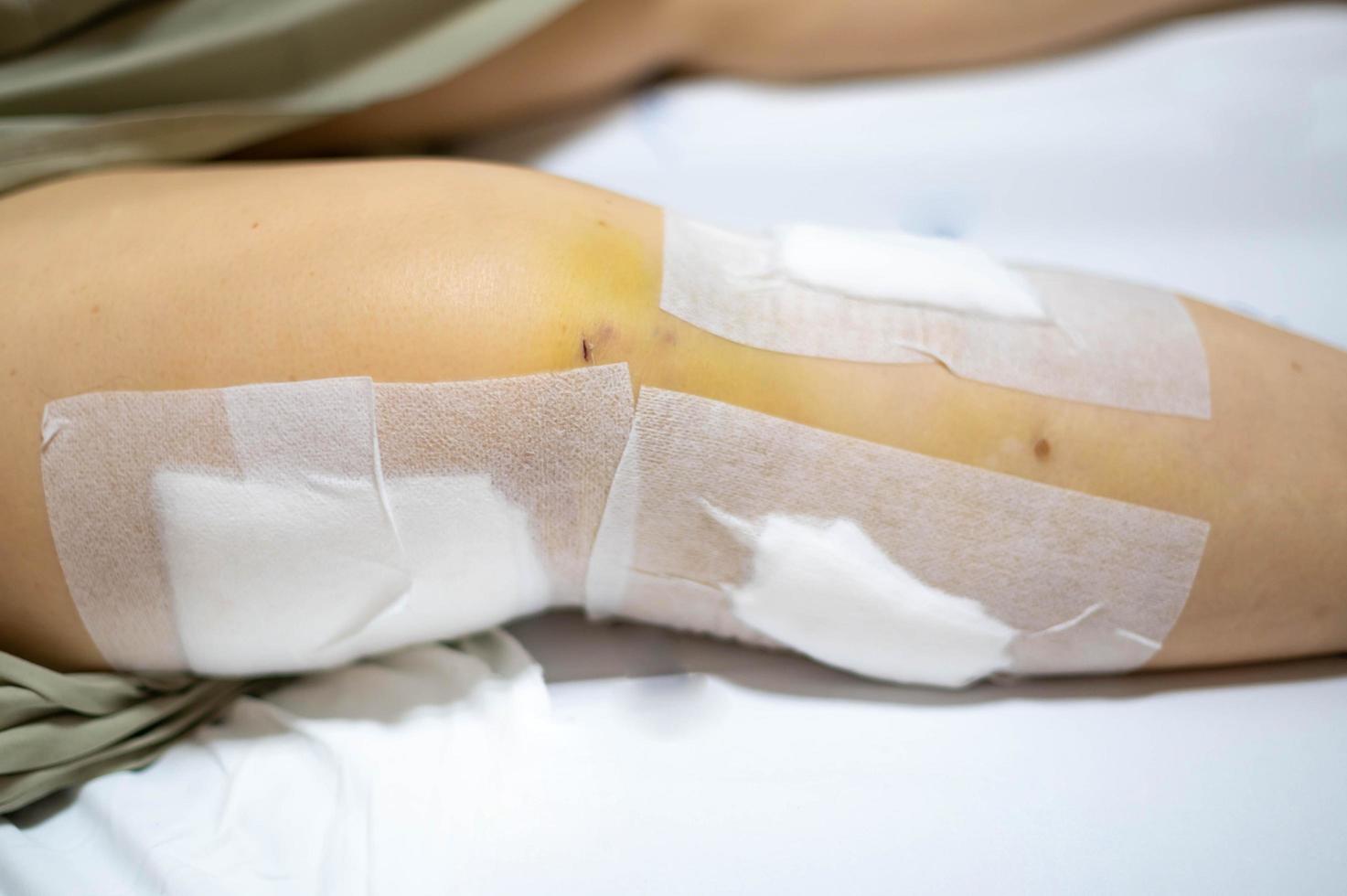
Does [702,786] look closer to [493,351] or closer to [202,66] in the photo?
[493,351]

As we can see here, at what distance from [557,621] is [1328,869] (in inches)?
26.7

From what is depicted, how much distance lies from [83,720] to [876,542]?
670 mm

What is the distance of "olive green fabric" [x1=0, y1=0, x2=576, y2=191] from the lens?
0.86 meters

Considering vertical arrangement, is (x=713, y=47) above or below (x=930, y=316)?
above

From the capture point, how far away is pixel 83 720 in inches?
29.9

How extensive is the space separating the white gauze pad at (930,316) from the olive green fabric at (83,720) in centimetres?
54

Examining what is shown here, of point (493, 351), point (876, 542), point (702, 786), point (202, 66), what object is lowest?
point (702, 786)

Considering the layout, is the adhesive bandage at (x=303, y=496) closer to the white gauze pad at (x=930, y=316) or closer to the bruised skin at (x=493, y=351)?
the bruised skin at (x=493, y=351)

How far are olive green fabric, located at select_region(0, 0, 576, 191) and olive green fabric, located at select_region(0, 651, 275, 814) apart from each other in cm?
47

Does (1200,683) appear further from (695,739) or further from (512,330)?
(512,330)

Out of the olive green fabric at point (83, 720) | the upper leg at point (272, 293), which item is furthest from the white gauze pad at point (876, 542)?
the olive green fabric at point (83, 720)

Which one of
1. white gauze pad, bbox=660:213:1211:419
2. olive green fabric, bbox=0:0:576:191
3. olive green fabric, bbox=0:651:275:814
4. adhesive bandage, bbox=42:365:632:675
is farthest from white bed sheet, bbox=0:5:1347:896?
olive green fabric, bbox=0:0:576:191

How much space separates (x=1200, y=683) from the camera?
0.84 m

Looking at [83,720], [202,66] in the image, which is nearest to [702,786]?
[83,720]
